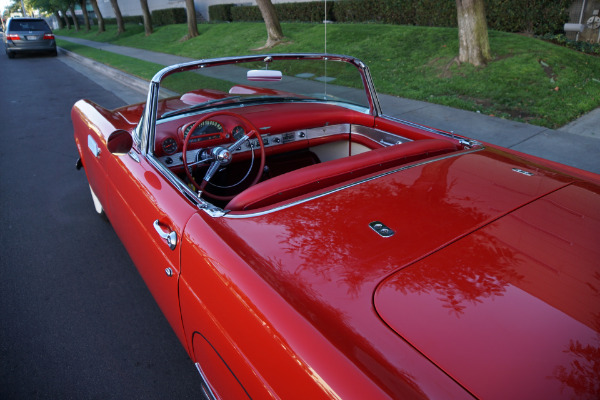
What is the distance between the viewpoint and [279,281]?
1.35 m

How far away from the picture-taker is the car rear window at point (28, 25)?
53.5ft

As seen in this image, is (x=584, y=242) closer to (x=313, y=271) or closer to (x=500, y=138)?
(x=313, y=271)

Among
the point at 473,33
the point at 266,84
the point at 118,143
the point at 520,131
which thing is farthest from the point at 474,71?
the point at 118,143

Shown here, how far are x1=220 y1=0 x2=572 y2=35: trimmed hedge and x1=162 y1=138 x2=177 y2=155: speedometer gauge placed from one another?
413 inches

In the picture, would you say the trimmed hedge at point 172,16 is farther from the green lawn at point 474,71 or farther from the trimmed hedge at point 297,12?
the green lawn at point 474,71

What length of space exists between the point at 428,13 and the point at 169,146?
12.1m

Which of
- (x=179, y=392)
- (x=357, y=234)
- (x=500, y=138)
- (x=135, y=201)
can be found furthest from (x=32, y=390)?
(x=500, y=138)

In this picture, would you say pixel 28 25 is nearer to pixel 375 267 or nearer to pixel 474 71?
pixel 474 71

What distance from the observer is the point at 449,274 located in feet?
4.32

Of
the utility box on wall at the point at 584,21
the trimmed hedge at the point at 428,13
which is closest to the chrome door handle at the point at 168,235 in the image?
the utility box on wall at the point at 584,21

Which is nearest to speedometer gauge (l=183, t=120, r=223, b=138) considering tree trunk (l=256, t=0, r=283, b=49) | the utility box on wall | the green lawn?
the green lawn

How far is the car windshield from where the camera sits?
261cm

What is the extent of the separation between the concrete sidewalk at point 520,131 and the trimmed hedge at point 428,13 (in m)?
5.08

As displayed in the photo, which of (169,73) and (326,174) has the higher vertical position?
(169,73)
